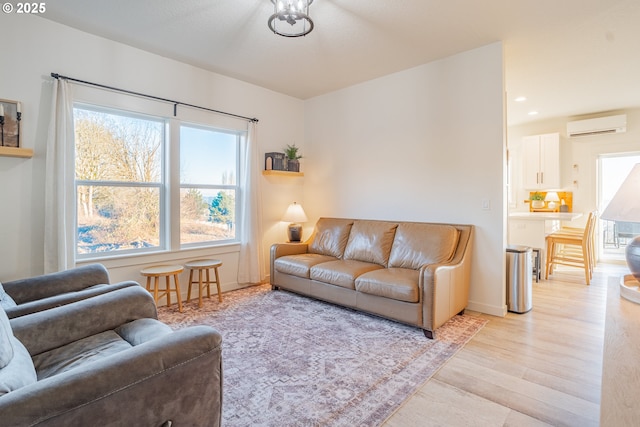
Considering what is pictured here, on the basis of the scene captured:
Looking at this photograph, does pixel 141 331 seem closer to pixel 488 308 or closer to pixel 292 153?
pixel 488 308

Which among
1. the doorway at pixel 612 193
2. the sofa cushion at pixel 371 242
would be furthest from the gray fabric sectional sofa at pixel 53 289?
the doorway at pixel 612 193

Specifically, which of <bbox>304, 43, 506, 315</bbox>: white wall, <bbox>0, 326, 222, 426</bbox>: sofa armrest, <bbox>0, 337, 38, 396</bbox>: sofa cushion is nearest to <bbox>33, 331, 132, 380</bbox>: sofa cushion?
<bbox>0, 337, 38, 396</bbox>: sofa cushion

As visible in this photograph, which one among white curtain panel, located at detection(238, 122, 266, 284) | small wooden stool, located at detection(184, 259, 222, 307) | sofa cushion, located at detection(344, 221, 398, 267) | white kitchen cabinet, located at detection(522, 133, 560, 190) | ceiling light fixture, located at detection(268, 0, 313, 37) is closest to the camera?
ceiling light fixture, located at detection(268, 0, 313, 37)

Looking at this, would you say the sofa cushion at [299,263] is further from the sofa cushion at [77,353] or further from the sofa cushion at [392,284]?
the sofa cushion at [77,353]

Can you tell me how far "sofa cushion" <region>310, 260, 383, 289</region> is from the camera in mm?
3289

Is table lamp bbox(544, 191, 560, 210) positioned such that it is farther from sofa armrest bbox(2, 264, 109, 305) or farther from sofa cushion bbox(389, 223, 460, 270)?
sofa armrest bbox(2, 264, 109, 305)

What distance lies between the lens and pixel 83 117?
3131mm

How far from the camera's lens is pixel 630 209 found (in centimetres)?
150

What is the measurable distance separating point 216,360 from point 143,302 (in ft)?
3.07

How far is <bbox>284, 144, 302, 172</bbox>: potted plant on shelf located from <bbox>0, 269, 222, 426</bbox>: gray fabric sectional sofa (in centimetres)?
336

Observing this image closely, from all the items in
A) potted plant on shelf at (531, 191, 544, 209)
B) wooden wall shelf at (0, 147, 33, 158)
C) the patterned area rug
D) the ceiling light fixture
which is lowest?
the patterned area rug

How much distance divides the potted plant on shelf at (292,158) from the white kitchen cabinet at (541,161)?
4.79 meters

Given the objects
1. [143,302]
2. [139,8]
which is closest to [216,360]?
[143,302]

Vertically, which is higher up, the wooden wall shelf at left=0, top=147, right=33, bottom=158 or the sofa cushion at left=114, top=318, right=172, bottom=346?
the wooden wall shelf at left=0, top=147, right=33, bottom=158
